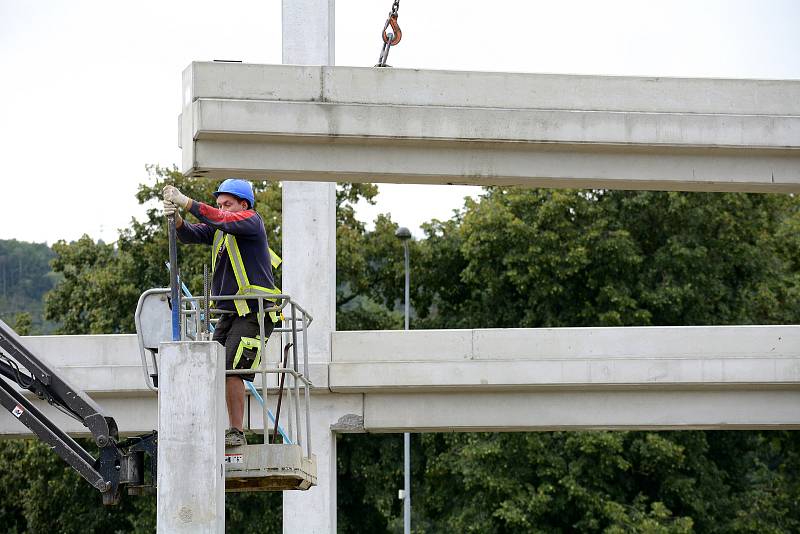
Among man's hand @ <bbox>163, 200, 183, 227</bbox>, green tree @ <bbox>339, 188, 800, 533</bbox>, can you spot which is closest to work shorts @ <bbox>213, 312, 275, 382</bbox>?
man's hand @ <bbox>163, 200, 183, 227</bbox>

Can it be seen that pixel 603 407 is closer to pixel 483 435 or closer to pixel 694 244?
pixel 483 435

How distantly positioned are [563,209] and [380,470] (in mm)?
7037

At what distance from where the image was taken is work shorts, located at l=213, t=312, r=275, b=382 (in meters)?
9.59

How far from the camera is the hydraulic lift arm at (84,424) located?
1068 centimetres

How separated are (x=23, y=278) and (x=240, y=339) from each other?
4719 centimetres

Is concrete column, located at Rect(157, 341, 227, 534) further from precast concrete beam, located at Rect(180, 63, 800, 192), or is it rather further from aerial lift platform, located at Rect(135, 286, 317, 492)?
precast concrete beam, located at Rect(180, 63, 800, 192)

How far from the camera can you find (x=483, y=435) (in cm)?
2883

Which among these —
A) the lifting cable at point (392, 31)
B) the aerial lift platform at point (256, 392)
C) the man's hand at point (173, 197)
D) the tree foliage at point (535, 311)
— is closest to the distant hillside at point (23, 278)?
the tree foliage at point (535, 311)

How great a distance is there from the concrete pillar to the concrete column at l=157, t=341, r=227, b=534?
22.1ft

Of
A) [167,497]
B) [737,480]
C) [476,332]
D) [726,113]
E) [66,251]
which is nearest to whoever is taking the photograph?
[167,497]

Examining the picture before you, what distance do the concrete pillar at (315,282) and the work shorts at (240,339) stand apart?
6.12 meters

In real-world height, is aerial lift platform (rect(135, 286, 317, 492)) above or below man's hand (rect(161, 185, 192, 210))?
below

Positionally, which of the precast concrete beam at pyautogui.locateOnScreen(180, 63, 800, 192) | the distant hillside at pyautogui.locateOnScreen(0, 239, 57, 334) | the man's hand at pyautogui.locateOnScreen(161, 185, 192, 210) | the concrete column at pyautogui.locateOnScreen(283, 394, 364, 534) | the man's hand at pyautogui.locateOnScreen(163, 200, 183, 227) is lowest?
the concrete column at pyautogui.locateOnScreen(283, 394, 364, 534)

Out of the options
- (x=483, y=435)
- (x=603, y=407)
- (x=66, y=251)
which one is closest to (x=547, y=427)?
(x=603, y=407)
